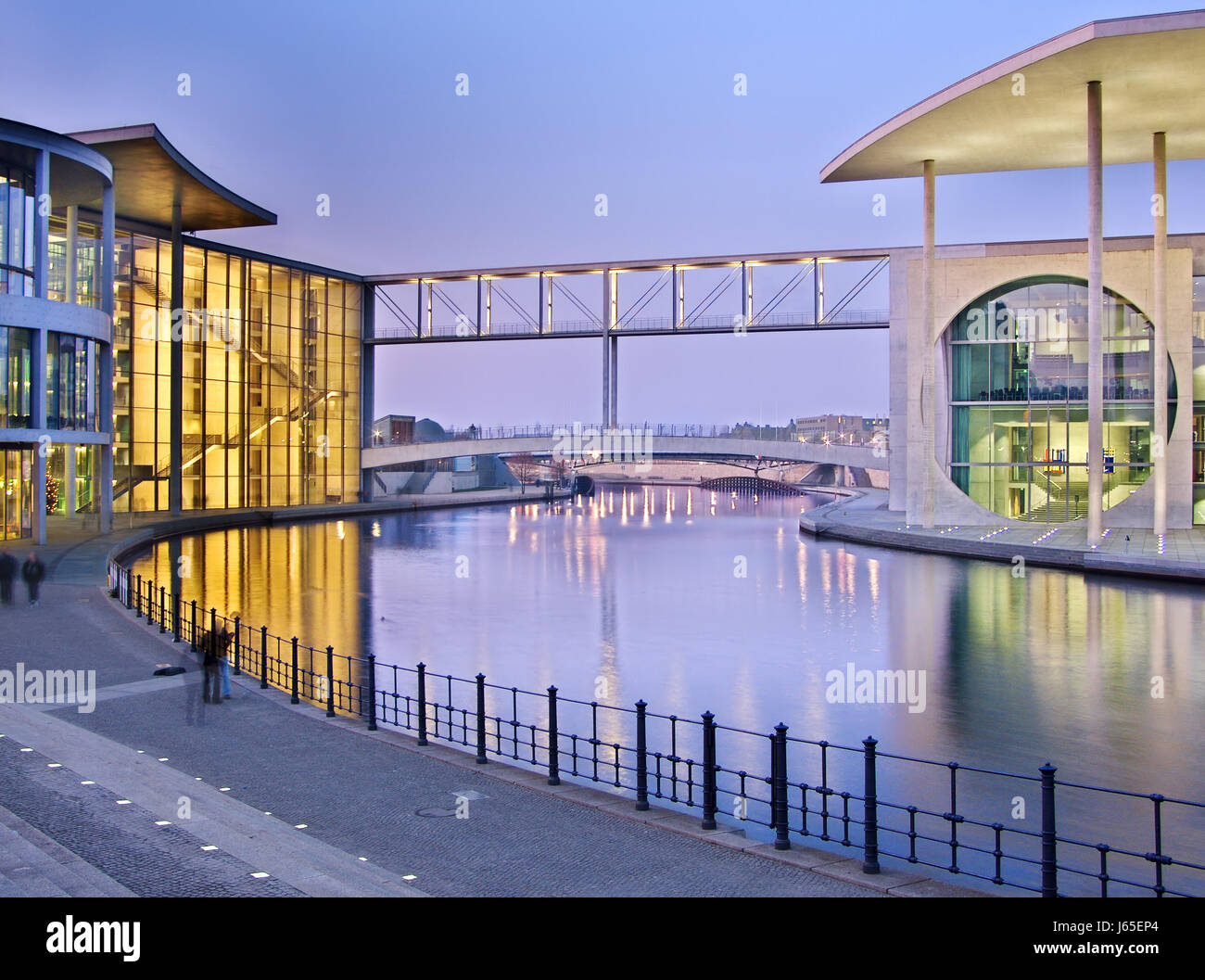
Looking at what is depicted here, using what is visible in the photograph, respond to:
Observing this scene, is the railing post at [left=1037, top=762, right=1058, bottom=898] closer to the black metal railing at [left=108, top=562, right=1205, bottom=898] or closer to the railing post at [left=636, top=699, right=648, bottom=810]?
the black metal railing at [left=108, top=562, right=1205, bottom=898]

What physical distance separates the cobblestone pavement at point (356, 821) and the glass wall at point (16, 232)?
23404 mm

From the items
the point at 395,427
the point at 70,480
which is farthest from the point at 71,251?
the point at 395,427

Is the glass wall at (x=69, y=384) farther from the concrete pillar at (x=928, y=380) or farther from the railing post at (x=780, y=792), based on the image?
the concrete pillar at (x=928, y=380)

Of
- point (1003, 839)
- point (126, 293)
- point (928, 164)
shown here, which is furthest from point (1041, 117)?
point (126, 293)

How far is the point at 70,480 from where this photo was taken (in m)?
44.0

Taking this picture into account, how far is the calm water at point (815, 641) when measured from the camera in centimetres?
1298

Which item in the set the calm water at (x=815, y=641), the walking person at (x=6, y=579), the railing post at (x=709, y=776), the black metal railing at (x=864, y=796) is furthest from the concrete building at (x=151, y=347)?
the railing post at (x=709, y=776)

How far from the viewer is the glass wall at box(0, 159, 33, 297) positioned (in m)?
32.2

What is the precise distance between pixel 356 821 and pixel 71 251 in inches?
1457

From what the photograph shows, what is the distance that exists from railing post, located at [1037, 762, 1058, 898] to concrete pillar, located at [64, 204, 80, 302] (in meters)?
40.0

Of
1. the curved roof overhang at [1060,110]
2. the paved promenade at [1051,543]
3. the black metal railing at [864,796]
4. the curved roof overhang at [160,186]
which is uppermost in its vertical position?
the curved roof overhang at [1060,110]

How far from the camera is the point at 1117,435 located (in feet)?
141

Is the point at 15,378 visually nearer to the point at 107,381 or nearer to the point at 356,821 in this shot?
the point at 107,381
